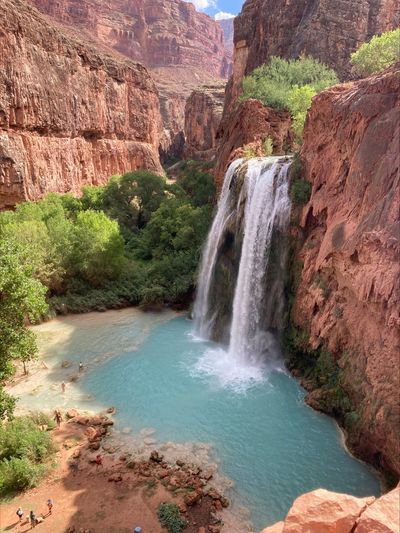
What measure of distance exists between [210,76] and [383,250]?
120986mm

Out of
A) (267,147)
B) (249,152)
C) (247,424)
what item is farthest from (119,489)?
(267,147)

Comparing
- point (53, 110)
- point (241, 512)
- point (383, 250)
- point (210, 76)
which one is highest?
point (210, 76)

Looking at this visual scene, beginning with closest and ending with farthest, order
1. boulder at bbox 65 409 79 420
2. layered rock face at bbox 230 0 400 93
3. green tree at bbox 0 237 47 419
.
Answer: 1. green tree at bbox 0 237 47 419
2. boulder at bbox 65 409 79 420
3. layered rock face at bbox 230 0 400 93

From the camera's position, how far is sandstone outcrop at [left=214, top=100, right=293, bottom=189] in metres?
27.5

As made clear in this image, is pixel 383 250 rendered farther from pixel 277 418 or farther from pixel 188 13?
pixel 188 13

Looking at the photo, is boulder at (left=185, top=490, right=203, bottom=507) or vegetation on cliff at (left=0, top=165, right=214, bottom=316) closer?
boulder at (left=185, top=490, right=203, bottom=507)

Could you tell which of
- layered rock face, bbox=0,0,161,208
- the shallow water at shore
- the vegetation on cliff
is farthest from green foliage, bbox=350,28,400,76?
layered rock face, bbox=0,0,161,208

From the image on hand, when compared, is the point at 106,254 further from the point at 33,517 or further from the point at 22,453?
the point at 33,517

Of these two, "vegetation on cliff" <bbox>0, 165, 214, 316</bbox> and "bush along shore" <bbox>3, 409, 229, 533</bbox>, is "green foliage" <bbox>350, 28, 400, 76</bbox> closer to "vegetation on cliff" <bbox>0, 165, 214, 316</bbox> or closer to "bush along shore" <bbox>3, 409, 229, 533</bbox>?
"vegetation on cliff" <bbox>0, 165, 214, 316</bbox>

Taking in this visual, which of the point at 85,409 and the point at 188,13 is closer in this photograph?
the point at 85,409

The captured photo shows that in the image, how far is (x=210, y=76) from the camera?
11762 centimetres

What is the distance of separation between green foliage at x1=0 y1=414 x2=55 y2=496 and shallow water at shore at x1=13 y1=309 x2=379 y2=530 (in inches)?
87.9

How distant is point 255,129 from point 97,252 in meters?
13.9

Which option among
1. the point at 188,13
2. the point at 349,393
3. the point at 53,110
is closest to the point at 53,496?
the point at 349,393
